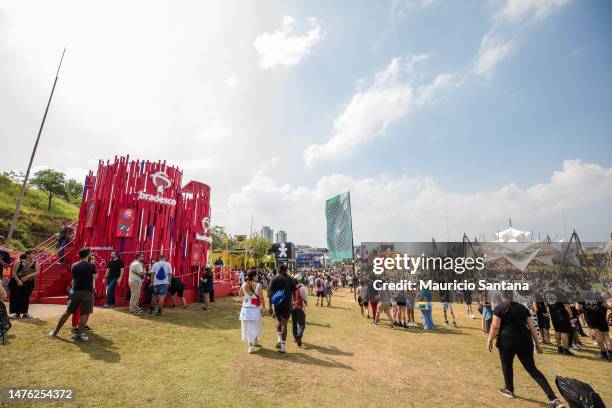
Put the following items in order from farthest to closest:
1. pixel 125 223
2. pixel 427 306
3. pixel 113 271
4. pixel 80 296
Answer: pixel 125 223, pixel 427 306, pixel 113 271, pixel 80 296

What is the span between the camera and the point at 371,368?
592 centimetres

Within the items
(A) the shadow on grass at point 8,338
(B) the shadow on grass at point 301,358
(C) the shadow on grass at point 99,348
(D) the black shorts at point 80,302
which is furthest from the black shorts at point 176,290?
(B) the shadow on grass at point 301,358

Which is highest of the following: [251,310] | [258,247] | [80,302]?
[258,247]

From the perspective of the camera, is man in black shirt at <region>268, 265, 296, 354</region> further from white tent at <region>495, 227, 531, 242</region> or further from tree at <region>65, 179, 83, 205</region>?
tree at <region>65, 179, 83, 205</region>

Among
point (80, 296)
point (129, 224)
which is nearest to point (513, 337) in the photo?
point (80, 296)

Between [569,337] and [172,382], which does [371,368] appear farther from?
[569,337]

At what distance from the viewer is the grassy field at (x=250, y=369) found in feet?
14.0

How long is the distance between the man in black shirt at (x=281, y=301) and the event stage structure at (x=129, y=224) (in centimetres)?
709

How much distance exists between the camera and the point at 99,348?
5.93 metres

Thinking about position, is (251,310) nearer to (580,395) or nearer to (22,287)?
(580,395)

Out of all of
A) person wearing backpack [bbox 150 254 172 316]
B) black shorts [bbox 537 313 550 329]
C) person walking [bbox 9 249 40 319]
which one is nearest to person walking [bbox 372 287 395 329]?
black shorts [bbox 537 313 550 329]

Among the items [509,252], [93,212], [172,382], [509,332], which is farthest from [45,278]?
[509,252]

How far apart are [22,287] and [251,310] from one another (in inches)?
258

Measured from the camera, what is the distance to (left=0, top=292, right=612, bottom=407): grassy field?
14.0 feet
